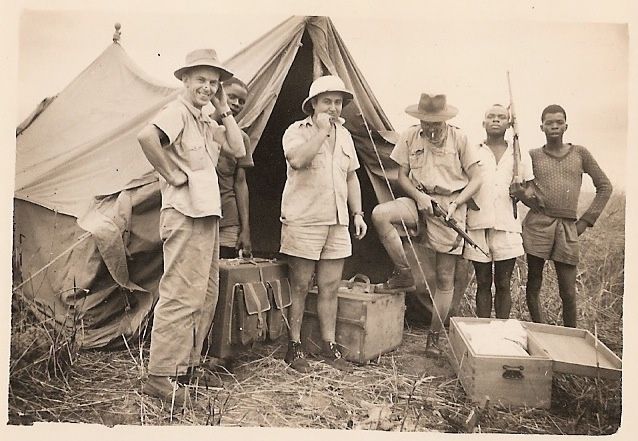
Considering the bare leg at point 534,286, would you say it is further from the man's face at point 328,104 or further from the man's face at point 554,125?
the man's face at point 328,104

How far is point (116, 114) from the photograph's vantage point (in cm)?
394

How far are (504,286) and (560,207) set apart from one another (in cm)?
57

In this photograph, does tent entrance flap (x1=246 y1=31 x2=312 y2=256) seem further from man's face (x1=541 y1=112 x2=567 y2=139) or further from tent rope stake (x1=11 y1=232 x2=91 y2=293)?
man's face (x1=541 y1=112 x2=567 y2=139)

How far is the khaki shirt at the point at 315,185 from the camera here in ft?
12.0

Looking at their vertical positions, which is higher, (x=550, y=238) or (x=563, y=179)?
(x=563, y=179)

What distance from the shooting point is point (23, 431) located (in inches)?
140

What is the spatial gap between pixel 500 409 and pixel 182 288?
5.90ft

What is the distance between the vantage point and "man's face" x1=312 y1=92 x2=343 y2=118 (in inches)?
145

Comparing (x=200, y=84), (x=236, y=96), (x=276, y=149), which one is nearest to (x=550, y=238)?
(x=276, y=149)

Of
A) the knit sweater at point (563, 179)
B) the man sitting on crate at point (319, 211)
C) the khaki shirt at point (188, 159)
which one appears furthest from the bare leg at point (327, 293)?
the knit sweater at point (563, 179)

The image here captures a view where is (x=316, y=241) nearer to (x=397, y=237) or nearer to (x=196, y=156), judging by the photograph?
(x=397, y=237)

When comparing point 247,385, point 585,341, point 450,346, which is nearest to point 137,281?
point 247,385

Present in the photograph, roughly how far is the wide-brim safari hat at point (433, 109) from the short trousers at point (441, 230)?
0.47m

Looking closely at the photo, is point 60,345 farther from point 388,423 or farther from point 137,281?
point 388,423
